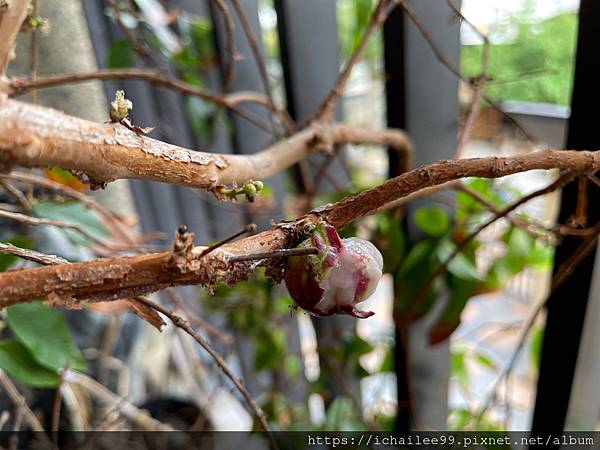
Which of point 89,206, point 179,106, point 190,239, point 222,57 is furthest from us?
point 179,106

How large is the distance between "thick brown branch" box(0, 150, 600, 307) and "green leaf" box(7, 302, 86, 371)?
25cm

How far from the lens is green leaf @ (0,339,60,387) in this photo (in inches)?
18.0

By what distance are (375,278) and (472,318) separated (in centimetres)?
103

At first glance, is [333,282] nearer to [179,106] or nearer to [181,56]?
[181,56]

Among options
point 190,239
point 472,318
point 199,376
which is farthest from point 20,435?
point 472,318

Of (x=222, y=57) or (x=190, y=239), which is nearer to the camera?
(x=190, y=239)

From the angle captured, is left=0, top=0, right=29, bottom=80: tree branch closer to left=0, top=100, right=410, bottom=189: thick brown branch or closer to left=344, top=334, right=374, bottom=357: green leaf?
left=0, top=100, right=410, bottom=189: thick brown branch

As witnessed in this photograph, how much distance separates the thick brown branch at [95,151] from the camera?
7.2 inches

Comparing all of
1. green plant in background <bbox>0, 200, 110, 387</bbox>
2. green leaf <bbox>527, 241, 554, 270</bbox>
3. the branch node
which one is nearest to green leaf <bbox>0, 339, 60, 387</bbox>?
green plant in background <bbox>0, 200, 110, 387</bbox>

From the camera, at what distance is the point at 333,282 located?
255 millimetres

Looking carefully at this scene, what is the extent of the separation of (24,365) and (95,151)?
35 cm

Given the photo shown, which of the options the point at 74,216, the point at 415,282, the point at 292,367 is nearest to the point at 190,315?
the point at 74,216

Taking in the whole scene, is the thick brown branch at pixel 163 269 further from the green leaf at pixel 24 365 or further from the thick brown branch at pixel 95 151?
the green leaf at pixel 24 365

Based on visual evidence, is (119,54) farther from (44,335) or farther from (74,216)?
(44,335)
